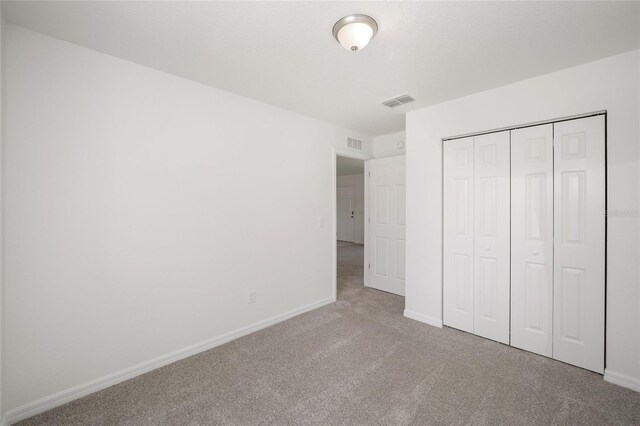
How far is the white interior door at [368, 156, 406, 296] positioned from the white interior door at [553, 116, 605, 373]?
184cm

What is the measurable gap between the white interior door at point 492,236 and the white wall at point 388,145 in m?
1.37

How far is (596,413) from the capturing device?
1749mm

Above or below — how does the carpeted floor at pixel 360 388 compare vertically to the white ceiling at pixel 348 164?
below

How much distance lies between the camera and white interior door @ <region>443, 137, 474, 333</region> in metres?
2.85

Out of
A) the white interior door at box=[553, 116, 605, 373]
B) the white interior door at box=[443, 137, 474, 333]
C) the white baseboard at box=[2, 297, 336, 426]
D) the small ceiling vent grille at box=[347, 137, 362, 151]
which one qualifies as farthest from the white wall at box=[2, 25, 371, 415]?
the white interior door at box=[553, 116, 605, 373]

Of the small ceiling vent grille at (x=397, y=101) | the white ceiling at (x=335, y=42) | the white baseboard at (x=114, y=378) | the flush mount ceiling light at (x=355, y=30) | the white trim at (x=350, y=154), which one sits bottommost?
the white baseboard at (x=114, y=378)

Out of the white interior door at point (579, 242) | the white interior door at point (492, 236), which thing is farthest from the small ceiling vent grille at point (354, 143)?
the white interior door at point (579, 242)

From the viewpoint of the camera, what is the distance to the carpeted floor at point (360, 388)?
1.73m

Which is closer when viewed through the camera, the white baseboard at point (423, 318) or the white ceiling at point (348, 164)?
the white baseboard at point (423, 318)

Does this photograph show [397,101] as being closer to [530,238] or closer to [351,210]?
[530,238]

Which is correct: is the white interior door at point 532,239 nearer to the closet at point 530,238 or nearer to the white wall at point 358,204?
the closet at point 530,238

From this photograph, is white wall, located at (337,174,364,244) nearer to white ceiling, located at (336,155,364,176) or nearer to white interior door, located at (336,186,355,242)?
white interior door, located at (336,186,355,242)

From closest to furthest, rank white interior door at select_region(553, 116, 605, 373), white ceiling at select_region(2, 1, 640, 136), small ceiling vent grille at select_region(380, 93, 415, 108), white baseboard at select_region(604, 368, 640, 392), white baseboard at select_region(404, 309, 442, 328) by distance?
white ceiling at select_region(2, 1, 640, 136) → white baseboard at select_region(604, 368, 640, 392) → white interior door at select_region(553, 116, 605, 373) → small ceiling vent grille at select_region(380, 93, 415, 108) → white baseboard at select_region(404, 309, 442, 328)

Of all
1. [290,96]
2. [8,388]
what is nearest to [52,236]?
[8,388]
